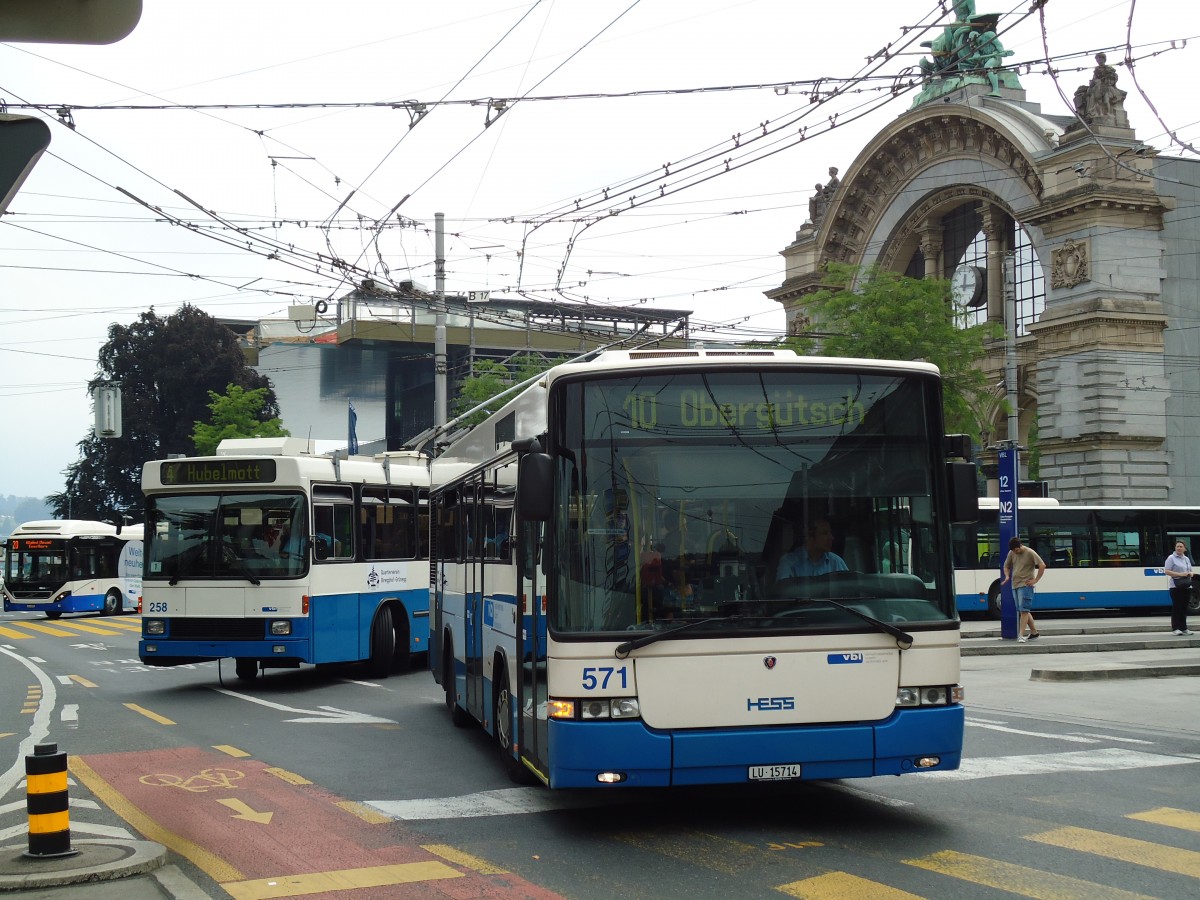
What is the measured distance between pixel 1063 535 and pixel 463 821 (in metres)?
26.9

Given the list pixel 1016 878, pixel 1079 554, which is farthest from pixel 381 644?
pixel 1079 554

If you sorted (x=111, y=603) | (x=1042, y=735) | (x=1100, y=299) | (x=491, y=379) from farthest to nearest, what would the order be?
(x=491, y=379)
(x=111, y=603)
(x=1100, y=299)
(x=1042, y=735)

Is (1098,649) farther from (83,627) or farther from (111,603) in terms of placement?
(111,603)

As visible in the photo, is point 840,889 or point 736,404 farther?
point 736,404

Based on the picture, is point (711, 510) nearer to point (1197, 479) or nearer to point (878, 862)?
point (878, 862)

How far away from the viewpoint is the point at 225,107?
17.6 m

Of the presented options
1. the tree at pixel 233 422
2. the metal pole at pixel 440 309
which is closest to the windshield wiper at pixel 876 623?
the metal pole at pixel 440 309

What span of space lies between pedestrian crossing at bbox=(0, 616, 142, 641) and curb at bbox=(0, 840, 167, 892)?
23.4 meters

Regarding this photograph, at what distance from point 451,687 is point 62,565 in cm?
3413

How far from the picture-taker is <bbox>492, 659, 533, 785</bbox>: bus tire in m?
9.62

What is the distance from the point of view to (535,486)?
7.60 metres

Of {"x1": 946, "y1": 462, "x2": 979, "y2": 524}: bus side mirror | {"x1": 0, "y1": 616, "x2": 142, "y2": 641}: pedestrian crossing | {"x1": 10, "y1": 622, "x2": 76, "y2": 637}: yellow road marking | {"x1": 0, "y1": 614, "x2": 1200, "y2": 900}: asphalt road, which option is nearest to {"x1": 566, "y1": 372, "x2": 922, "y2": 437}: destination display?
{"x1": 946, "y1": 462, "x2": 979, "y2": 524}: bus side mirror

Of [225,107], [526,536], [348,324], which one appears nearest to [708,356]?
[526,536]

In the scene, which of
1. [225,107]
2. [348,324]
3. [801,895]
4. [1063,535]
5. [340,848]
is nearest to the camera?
[801,895]
